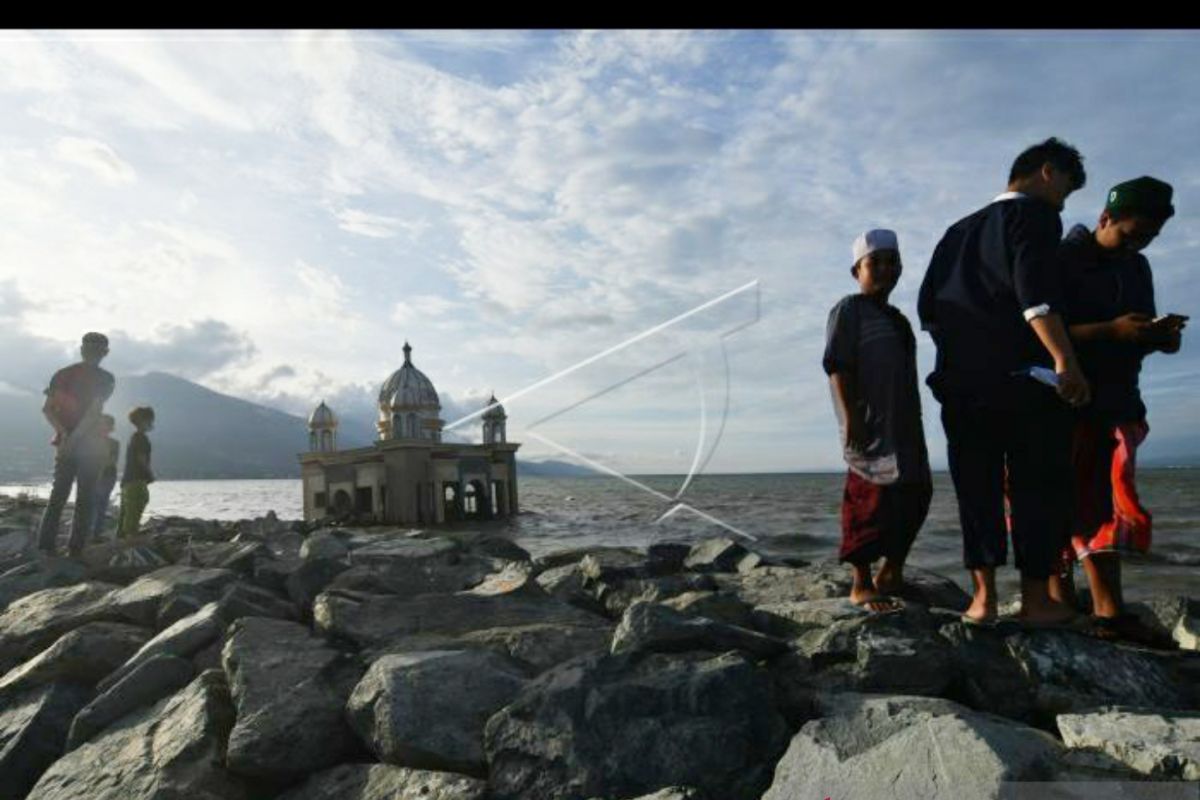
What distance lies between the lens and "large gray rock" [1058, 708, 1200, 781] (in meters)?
2.32

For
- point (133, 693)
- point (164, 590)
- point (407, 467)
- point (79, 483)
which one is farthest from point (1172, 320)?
point (407, 467)

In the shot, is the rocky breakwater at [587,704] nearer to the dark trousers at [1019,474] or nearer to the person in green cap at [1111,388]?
the dark trousers at [1019,474]

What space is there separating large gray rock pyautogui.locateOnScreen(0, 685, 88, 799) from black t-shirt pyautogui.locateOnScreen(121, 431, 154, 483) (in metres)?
6.30

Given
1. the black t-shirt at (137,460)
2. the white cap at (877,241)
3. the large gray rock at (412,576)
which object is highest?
the white cap at (877,241)

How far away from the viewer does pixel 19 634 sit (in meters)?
5.28

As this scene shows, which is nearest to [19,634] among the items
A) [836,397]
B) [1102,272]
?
[836,397]

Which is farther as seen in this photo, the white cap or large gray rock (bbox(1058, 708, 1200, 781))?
the white cap

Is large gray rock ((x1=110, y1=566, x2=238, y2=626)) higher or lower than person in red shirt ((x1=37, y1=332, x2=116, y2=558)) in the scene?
lower

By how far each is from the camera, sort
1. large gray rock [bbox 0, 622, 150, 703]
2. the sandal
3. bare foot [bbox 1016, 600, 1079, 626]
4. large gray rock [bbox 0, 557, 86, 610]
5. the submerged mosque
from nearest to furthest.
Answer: bare foot [bbox 1016, 600, 1079, 626], the sandal, large gray rock [bbox 0, 622, 150, 703], large gray rock [bbox 0, 557, 86, 610], the submerged mosque

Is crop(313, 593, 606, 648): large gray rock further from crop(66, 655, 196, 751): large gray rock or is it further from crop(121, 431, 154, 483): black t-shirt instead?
crop(121, 431, 154, 483): black t-shirt

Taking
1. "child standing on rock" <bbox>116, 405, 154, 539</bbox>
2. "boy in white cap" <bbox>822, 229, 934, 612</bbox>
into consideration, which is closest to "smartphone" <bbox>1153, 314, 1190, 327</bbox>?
"boy in white cap" <bbox>822, 229, 934, 612</bbox>

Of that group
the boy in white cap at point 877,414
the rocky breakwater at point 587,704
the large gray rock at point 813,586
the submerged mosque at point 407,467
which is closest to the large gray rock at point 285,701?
the rocky breakwater at point 587,704

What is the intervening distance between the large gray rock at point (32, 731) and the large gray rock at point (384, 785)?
162cm

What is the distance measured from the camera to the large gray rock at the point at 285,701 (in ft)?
10.6
